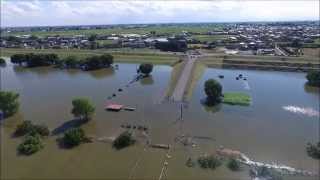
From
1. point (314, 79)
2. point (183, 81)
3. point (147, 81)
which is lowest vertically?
point (147, 81)

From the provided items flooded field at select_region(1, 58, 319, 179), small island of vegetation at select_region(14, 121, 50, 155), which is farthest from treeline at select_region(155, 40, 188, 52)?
small island of vegetation at select_region(14, 121, 50, 155)

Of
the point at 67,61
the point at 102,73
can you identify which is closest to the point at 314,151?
the point at 102,73

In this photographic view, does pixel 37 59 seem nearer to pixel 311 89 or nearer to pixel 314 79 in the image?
pixel 311 89

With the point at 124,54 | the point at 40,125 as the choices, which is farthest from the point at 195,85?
the point at 124,54

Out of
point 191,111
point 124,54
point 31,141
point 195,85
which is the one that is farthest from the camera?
point 124,54

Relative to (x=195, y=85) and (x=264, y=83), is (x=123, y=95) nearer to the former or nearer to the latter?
(x=195, y=85)

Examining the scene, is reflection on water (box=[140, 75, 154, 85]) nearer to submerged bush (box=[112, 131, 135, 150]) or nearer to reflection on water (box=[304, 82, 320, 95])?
reflection on water (box=[304, 82, 320, 95])
